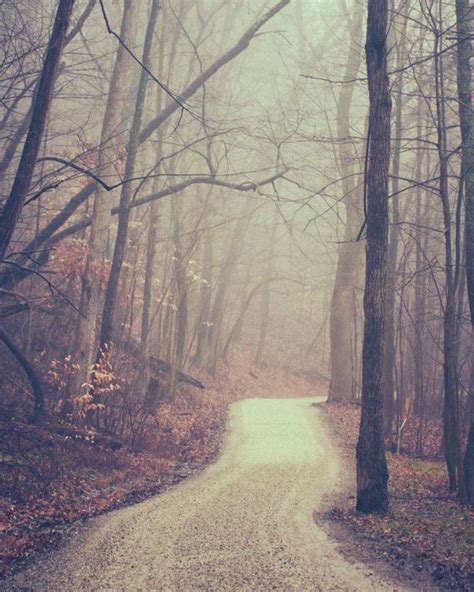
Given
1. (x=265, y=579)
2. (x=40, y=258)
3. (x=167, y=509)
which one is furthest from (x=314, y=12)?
(x=265, y=579)

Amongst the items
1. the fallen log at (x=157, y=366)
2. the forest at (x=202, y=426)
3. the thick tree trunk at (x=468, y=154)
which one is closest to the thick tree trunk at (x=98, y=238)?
the forest at (x=202, y=426)

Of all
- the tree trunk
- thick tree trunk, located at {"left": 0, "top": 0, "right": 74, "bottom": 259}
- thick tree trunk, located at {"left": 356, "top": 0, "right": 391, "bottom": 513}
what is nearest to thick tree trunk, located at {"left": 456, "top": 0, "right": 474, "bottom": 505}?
thick tree trunk, located at {"left": 356, "top": 0, "right": 391, "bottom": 513}

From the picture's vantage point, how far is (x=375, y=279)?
1013cm

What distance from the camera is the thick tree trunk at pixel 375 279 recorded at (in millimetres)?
10008

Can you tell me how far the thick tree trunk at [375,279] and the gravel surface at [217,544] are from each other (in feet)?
3.72

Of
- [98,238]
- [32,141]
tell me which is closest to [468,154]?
[32,141]

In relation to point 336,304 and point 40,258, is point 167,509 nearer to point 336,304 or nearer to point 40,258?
point 40,258

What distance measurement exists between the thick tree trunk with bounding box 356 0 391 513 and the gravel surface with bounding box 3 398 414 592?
1.13 m

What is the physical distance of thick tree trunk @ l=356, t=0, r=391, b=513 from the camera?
32.8 ft

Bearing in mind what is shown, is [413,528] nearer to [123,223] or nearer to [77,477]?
[77,477]

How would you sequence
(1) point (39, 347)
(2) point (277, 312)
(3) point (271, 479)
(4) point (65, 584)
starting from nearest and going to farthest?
(4) point (65, 584), (3) point (271, 479), (1) point (39, 347), (2) point (277, 312)

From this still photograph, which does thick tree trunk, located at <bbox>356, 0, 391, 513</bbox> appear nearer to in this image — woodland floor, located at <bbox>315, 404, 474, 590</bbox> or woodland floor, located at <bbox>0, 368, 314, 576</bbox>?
woodland floor, located at <bbox>315, 404, 474, 590</bbox>

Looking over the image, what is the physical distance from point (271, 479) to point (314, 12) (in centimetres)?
2520

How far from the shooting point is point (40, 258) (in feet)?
49.0
